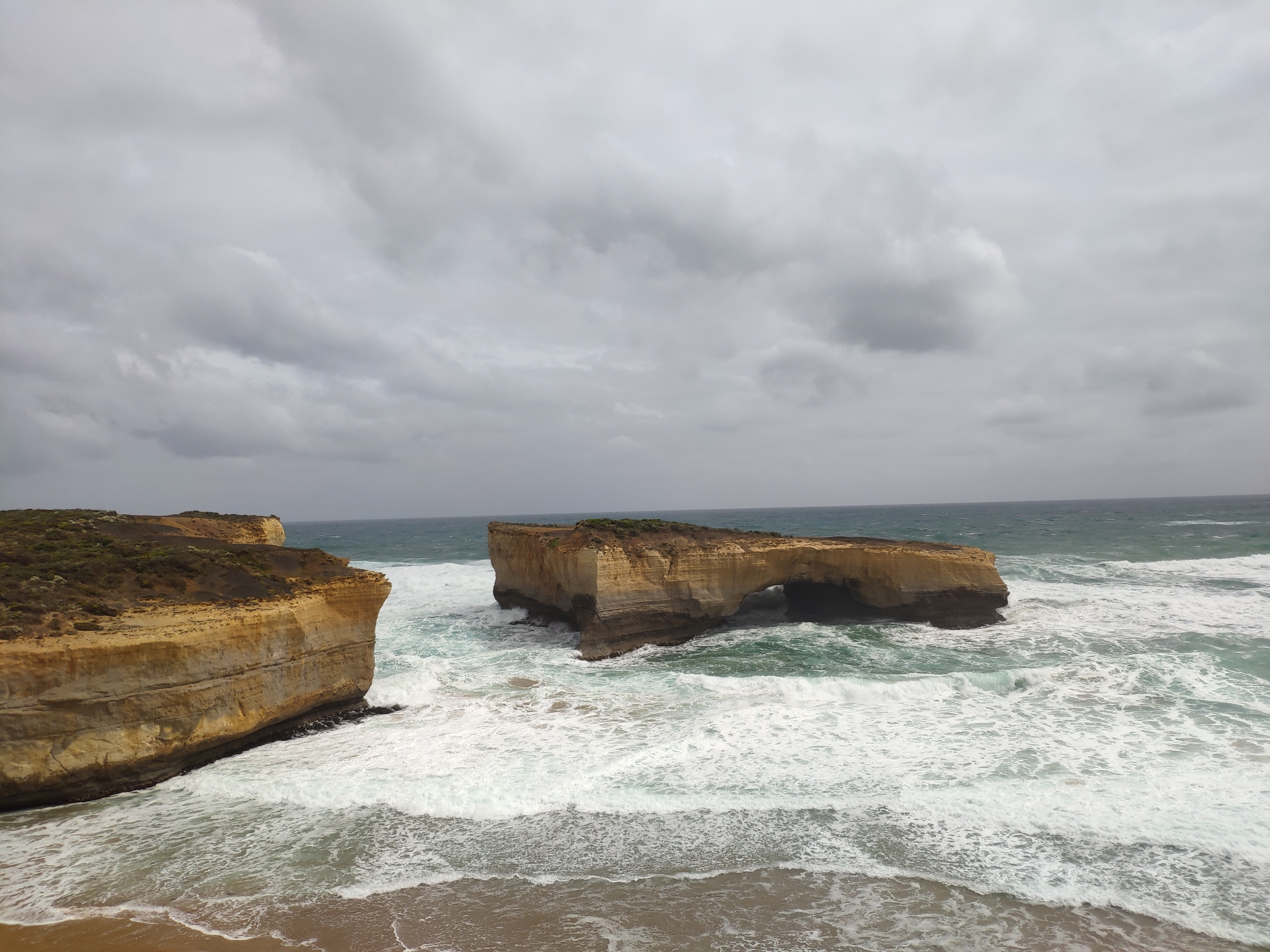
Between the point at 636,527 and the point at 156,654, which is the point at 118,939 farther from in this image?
the point at 636,527

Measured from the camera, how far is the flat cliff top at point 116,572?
9523mm

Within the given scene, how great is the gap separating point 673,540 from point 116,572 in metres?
13.8

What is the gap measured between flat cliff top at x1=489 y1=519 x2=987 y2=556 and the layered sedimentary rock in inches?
1.8

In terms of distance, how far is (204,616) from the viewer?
10.2 metres

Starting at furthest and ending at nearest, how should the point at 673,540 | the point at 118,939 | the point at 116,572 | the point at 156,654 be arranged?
the point at 673,540, the point at 116,572, the point at 156,654, the point at 118,939

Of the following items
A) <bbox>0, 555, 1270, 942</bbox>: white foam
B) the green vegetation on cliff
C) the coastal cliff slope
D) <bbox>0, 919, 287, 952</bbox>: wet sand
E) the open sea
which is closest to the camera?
<bbox>0, 919, 287, 952</bbox>: wet sand

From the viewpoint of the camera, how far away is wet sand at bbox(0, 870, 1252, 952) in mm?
6039

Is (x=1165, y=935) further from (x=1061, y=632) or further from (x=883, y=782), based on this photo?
(x=1061, y=632)

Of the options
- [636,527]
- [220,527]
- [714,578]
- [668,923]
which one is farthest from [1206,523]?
[220,527]

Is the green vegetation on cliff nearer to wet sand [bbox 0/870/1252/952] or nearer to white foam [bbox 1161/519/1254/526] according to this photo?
wet sand [bbox 0/870/1252/952]

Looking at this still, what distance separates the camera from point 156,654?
9.38 m

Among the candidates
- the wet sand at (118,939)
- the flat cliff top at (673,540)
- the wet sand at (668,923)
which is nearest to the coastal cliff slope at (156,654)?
the wet sand at (118,939)

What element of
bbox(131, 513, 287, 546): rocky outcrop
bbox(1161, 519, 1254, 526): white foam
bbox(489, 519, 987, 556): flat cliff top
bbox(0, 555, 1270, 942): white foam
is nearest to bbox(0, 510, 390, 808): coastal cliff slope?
bbox(0, 555, 1270, 942): white foam

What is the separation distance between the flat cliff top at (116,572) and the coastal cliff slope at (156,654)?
3 cm
